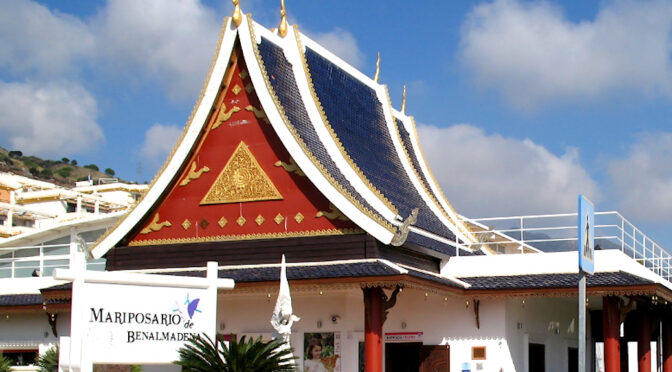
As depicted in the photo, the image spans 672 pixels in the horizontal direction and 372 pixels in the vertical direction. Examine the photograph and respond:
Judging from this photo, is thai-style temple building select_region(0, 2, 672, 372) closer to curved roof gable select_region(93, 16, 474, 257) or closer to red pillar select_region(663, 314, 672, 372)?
curved roof gable select_region(93, 16, 474, 257)

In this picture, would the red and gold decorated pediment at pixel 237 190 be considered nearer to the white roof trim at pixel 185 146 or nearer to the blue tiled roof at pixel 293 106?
the white roof trim at pixel 185 146

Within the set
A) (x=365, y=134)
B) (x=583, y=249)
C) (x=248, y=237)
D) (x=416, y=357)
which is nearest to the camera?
(x=583, y=249)

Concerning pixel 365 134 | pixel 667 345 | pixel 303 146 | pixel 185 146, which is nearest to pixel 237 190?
pixel 185 146

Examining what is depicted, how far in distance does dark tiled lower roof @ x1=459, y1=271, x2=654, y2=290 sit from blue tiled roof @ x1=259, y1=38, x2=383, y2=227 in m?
2.87

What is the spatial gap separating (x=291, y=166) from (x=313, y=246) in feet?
5.71

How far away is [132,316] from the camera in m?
14.0

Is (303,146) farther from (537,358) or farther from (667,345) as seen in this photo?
(667,345)

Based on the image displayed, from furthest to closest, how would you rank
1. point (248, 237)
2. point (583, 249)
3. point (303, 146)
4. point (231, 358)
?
point (248, 237)
point (303, 146)
point (231, 358)
point (583, 249)

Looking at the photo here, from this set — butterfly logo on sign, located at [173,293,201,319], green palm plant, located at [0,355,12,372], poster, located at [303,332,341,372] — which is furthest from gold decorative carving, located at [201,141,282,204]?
butterfly logo on sign, located at [173,293,201,319]

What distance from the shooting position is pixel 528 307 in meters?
22.0

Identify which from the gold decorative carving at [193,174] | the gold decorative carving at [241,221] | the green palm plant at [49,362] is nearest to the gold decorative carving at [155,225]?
the gold decorative carving at [193,174]

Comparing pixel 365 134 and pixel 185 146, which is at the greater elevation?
pixel 365 134

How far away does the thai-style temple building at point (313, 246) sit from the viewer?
64.0ft

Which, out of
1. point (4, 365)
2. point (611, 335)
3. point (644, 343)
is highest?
point (611, 335)
